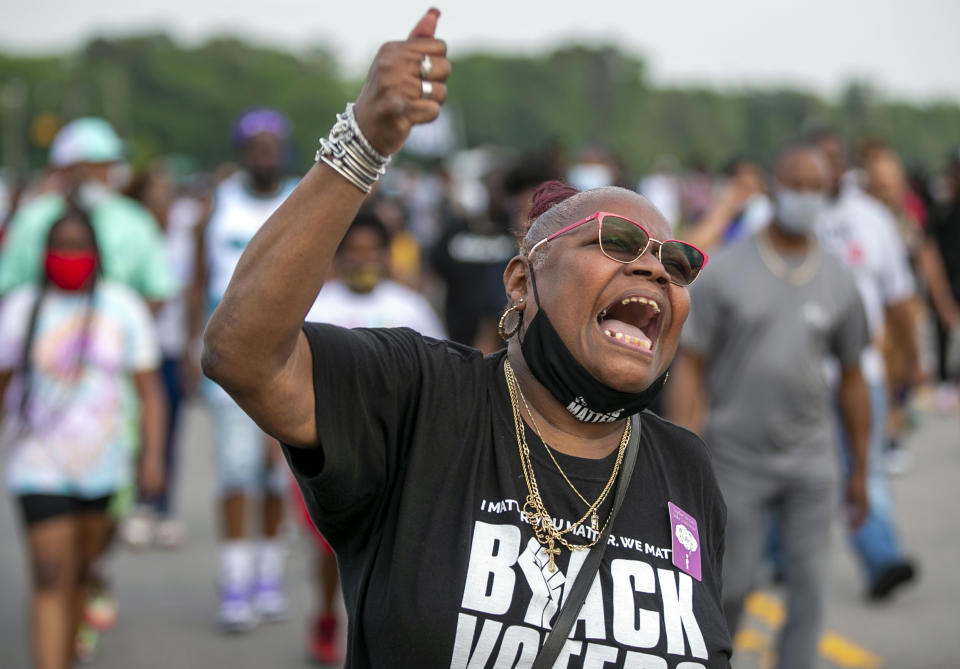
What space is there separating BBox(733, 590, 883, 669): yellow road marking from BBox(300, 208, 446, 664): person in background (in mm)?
1943

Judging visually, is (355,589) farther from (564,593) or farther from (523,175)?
(523,175)

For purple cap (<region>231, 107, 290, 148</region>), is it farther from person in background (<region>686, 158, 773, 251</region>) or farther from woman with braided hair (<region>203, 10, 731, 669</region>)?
woman with braided hair (<region>203, 10, 731, 669</region>)

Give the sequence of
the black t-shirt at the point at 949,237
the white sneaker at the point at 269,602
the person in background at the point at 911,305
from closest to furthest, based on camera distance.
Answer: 1. the white sneaker at the point at 269,602
2. the person in background at the point at 911,305
3. the black t-shirt at the point at 949,237

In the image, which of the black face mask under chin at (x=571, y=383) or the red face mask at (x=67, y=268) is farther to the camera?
the red face mask at (x=67, y=268)

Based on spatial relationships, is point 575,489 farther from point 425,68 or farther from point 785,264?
point 785,264

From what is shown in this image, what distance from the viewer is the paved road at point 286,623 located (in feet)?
19.5

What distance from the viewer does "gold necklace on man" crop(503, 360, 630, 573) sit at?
2283 millimetres

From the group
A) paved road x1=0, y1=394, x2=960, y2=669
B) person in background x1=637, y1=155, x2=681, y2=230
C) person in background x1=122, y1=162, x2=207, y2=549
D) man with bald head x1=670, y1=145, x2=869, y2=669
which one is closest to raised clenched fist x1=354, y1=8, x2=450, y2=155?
man with bald head x1=670, y1=145, x2=869, y2=669

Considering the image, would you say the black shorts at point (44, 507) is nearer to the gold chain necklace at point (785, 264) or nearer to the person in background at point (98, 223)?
the person in background at point (98, 223)

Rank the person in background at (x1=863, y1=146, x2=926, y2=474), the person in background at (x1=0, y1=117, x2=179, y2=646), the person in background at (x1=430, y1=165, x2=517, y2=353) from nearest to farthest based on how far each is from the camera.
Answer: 1. the person in background at (x1=0, y1=117, x2=179, y2=646)
2. the person in background at (x1=430, y1=165, x2=517, y2=353)
3. the person in background at (x1=863, y1=146, x2=926, y2=474)

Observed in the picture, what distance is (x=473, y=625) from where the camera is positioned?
2.19 m

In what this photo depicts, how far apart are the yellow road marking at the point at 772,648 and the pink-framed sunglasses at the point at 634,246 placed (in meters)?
3.50

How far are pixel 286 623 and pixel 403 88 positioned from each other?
16.6 feet

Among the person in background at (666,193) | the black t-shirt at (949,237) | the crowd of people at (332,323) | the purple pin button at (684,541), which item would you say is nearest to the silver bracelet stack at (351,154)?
the purple pin button at (684,541)
